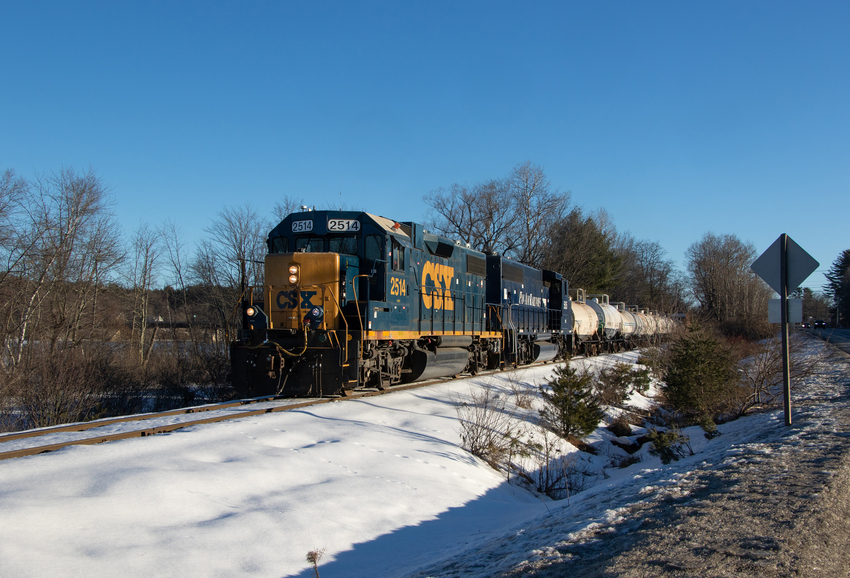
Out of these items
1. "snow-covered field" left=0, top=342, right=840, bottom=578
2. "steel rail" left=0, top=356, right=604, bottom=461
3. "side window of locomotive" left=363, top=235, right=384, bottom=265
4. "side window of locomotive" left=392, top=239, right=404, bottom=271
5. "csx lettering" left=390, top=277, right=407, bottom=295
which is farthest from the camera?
"side window of locomotive" left=392, top=239, right=404, bottom=271

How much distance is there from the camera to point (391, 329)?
1173 cm

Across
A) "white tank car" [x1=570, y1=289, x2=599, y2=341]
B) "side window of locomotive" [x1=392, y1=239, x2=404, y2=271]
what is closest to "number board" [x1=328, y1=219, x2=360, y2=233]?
"side window of locomotive" [x1=392, y1=239, x2=404, y2=271]

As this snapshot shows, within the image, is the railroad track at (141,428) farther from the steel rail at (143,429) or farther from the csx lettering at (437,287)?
the csx lettering at (437,287)

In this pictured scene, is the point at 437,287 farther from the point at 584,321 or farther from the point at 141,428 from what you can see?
the point at 584,321

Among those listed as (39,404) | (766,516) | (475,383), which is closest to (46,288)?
(39,404)

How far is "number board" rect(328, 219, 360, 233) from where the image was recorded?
11.6 m

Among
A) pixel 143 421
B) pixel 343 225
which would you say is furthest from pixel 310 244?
pixel 143 421

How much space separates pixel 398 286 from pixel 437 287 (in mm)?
2180

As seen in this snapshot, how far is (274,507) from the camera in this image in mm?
5207

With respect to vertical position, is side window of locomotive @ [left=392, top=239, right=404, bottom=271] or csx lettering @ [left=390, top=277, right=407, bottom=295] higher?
side window of locomotive @ [left=392, top=239, right=404, bottom=271]

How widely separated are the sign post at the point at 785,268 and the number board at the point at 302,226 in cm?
823

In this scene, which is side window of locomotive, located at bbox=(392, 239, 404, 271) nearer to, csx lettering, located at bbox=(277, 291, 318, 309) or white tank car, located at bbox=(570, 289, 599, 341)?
csx lettering, located at bbox=(277, 291, 318, 309)

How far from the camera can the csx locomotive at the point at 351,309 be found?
10.5 metres

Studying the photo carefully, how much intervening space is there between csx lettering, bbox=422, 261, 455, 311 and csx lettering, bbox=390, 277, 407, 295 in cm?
105
